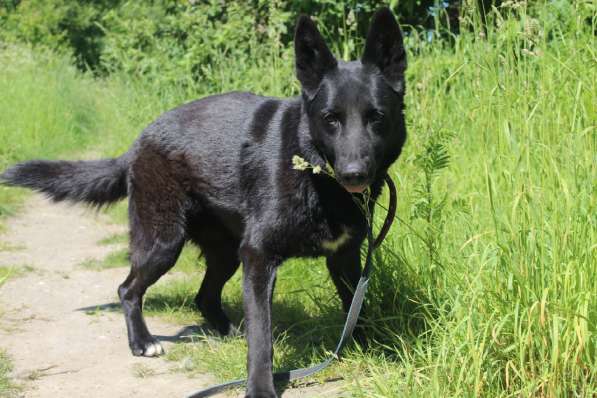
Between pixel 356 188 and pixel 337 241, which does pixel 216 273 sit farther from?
pixel 356 188

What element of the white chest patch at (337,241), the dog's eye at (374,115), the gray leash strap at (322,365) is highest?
the dog's eye at (374,115)

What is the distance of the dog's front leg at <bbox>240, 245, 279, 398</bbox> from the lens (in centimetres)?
308

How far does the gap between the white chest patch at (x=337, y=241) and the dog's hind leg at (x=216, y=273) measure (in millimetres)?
916

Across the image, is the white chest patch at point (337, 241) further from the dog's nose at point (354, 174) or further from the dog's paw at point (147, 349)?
the dog's paw at point (147, 349)

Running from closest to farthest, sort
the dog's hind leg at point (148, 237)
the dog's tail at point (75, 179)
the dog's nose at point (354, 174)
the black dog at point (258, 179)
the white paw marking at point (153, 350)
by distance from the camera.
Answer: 1. the dog's nose at point (354, 174)
2. the black dog at point (258, 179)
3. the white paw marking at point (153, 350)
4. the dog's hind leg at point (148, 237)
5. the dog's tail at point (75, 179)

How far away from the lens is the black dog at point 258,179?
3.14 meters

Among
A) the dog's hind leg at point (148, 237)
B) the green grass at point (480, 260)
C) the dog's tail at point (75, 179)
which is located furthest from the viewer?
the dog's tail at point (75, 179)

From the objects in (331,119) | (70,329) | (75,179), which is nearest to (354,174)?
(331,119)

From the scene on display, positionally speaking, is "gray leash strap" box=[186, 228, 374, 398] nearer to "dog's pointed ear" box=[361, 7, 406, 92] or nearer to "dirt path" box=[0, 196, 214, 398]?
"dirt path" box=[0, 196, 214, 398]

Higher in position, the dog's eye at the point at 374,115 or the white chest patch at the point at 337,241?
the dog's eye at the point at 374,115

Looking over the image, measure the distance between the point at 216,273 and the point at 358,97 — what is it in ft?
5.00

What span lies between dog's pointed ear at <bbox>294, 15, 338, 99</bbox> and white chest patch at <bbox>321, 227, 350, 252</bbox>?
606 mm

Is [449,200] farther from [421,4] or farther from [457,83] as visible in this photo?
[421,4]

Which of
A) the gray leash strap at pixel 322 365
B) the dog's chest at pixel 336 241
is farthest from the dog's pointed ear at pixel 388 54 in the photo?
the gray leash strap at pixel 322 365
